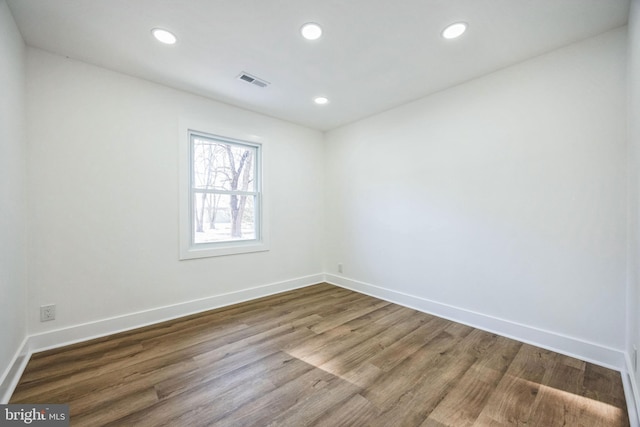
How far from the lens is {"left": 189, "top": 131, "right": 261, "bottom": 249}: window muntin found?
3062mm

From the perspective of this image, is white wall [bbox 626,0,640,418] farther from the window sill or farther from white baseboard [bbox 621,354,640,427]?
the window sill

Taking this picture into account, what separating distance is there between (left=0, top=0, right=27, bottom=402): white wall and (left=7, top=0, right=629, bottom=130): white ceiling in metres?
0.27

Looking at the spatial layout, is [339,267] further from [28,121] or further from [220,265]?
[28,121]

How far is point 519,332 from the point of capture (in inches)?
91.3

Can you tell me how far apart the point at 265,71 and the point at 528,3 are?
6.74 ft

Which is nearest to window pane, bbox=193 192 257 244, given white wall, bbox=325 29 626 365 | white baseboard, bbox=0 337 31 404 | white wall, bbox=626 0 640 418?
white baseboard, bbox=0 337 31 404

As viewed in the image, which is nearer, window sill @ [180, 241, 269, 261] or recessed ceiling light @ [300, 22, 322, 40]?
recessed ceiling light @ [300, 22, 322, 40]

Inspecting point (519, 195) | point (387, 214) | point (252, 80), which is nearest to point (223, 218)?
point (252, 80)

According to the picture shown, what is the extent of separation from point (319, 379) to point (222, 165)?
2642 millimetres

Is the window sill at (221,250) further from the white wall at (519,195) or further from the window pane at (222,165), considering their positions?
the white wall at (519,195)

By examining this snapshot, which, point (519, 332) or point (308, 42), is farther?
point (519, 332)

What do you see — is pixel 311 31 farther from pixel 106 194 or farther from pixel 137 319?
pixel 137 319

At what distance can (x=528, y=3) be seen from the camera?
1683 mm

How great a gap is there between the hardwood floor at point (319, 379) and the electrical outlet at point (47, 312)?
0.88ft
